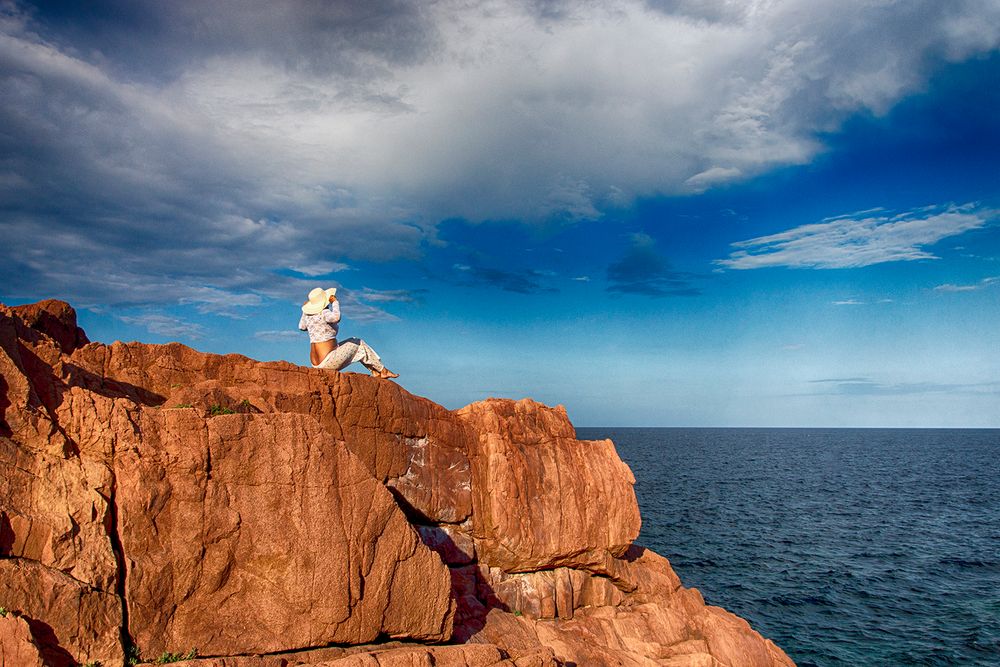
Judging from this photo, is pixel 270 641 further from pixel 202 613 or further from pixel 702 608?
pixel 702 608

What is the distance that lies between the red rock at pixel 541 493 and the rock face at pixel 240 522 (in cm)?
15

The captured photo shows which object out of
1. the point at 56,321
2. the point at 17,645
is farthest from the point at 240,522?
the point at 56,321

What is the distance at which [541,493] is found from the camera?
24.7 metres

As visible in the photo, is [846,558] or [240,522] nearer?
[240,522]

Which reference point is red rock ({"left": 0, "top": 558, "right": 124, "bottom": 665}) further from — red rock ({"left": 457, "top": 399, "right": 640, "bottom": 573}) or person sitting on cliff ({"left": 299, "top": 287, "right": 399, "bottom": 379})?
red rock ({"left": 457, "top": 399, "right": 640, "bottom": 573})

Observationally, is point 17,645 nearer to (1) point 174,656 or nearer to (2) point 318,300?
(1) point 174,656

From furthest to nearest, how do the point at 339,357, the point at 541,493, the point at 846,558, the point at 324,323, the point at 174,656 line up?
1. the point at 846,558
2. the point at 541,493
3. the point at 324,323
4. the point at 339,357
5. the point at 174,656

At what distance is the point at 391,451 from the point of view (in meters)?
21.5

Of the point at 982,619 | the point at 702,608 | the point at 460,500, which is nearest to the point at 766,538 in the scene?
the point at 982,619

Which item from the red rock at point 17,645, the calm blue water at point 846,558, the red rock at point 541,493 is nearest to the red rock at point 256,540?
the red rock at point 17,645

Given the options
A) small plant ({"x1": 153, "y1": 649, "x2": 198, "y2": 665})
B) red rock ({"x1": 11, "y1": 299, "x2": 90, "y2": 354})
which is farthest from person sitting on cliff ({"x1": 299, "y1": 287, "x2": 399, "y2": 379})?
Result: small plant ({"x1": 153, "y1": 649, "x2": 198, "y2": 665})

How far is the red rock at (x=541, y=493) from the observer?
2334 centimetres

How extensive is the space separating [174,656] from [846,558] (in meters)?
50.5

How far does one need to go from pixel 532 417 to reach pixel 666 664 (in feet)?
34.0
